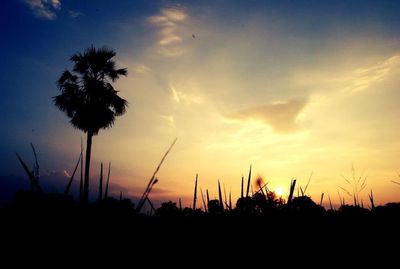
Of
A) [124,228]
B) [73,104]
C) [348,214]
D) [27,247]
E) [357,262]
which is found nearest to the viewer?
[27,247]

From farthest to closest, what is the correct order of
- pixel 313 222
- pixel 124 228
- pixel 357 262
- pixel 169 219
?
pixel 169 219 → pixel 313 222 → pixel 124 228 → pixel 357 262

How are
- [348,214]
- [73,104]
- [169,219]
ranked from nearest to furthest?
[169,219] < [348,214] < [73,104]

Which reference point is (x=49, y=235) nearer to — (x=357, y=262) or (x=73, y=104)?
(x=357, y=262)

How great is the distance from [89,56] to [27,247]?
2222 centimetres

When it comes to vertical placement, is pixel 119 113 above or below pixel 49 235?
above

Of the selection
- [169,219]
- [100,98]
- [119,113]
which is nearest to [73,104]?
[100,98]

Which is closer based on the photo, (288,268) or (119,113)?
(288,268)

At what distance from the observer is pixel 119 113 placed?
2145cm

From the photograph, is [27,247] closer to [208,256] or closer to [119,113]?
[208,256]

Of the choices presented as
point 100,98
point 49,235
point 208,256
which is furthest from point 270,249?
point 100,98

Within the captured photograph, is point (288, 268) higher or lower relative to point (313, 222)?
lower

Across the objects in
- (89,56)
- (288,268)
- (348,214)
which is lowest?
(288,268)

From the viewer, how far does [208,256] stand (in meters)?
1.57

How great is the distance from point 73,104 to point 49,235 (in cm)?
2072
